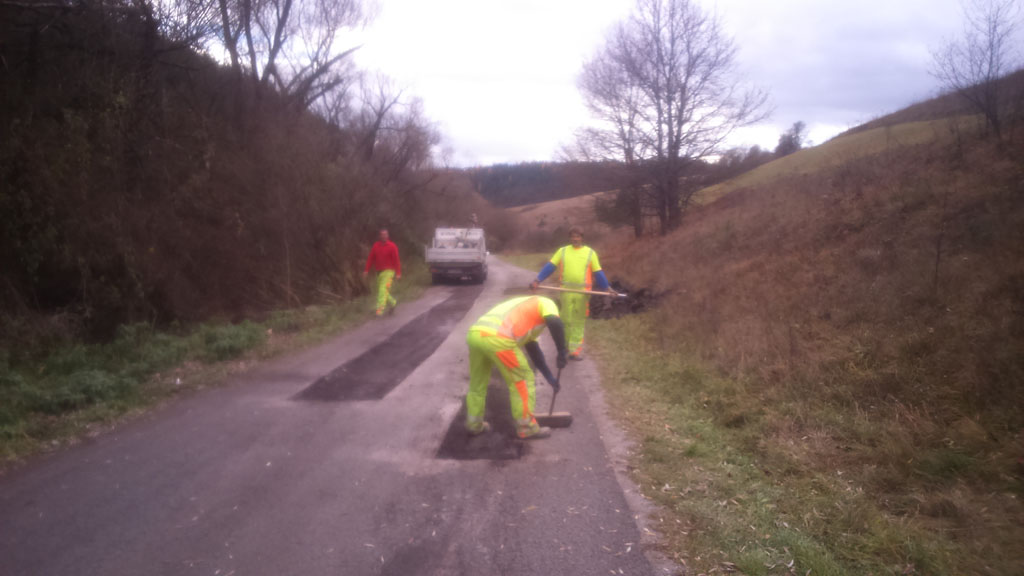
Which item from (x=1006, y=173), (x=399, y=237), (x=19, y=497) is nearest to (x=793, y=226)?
(x=1006, y=173)

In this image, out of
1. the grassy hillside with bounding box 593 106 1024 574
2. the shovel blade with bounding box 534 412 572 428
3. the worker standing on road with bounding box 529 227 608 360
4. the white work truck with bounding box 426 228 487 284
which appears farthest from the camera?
the white work truck with bounding box 426 228 487 284

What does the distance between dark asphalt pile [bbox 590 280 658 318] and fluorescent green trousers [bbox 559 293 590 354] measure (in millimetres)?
3787

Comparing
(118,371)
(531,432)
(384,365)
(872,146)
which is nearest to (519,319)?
(531,432)

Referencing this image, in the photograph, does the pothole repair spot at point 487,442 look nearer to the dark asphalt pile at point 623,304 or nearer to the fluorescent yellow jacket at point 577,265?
the fluorescent yellow jacket at point 577,265

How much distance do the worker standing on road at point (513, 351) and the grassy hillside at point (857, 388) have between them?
3.59 ft

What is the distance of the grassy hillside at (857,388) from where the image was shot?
12.6ft

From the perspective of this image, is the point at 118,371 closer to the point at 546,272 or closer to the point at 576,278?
the point at 546,272

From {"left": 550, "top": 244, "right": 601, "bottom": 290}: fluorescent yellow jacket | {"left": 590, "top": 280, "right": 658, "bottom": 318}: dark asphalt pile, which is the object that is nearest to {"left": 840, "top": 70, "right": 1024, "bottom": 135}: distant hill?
{"left": 590, "top": 280, "right": 658, "bottom": 318}: dark asphalt pile

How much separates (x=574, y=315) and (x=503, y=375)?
11.6 feet

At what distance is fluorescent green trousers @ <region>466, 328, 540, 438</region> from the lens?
513 cm

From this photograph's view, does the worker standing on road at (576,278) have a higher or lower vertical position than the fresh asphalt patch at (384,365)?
higher

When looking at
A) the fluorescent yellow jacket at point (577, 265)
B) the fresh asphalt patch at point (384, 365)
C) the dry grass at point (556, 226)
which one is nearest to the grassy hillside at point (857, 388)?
the fluorescent yellow jacket at point (577, 265)

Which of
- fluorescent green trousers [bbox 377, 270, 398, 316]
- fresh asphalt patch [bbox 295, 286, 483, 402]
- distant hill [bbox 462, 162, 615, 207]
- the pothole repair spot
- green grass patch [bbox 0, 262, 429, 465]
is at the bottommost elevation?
the pothole repair spot

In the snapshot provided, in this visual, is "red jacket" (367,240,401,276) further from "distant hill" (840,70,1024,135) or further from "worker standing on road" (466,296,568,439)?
"distant hill" (840,70,1024,135)
